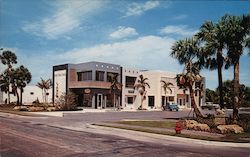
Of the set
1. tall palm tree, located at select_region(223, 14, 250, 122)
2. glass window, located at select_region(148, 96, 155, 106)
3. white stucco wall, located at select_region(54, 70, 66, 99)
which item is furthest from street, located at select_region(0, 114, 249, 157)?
glass window, located at select_region(148, 96, 155, 106)

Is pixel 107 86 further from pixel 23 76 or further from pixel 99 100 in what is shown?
pixel 23 76

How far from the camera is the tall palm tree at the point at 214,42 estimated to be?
31.5 m

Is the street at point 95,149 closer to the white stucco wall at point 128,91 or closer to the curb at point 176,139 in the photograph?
the curb at point 176,139

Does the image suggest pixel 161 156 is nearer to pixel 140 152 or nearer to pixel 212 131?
pixel 140 152

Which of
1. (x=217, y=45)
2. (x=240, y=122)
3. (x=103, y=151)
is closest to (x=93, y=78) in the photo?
(x=217, y=45)

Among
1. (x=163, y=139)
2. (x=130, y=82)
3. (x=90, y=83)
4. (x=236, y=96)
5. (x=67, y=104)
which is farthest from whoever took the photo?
(x=130, y=82)

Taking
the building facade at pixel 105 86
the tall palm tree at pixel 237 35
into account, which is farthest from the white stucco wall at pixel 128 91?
the tall palm tree at pixel 237 35

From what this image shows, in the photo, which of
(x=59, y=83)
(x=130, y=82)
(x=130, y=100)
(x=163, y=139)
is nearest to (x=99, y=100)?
(x=130, y=100)

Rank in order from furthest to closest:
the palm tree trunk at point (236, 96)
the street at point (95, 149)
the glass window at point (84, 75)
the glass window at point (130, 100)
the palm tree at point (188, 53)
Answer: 1. the glass window at point (130, 100)
2. the glass window at point (84, 75)
3. the palm tree at point (188, 53)
4. the palm tree trunk at point (236, 96)
5. the street at point (95, 149)

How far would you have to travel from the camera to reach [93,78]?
2234 inches

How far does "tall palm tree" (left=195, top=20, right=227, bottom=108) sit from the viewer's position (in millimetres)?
31516

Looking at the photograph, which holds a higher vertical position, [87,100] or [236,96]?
[236,96]

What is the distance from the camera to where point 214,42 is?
1260 inches

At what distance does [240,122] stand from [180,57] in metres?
10.9
